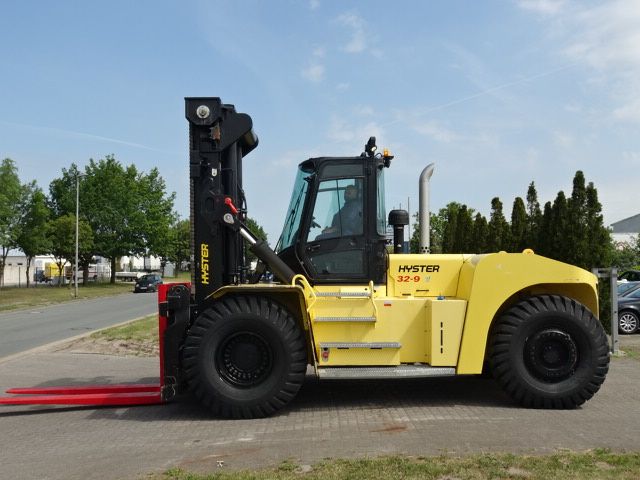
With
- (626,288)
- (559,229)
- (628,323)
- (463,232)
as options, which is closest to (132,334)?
(559,229)

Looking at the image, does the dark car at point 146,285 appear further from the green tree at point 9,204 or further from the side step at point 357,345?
the side step at point 357,345

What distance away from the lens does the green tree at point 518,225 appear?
22719 millimetres

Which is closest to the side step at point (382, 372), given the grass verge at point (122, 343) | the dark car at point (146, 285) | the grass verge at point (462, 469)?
the grass verge at point (462, 469)

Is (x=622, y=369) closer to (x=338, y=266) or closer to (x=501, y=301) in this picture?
(x=501, y=301)

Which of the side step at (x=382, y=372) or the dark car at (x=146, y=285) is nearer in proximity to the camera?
the side step at (x=382, y=372)

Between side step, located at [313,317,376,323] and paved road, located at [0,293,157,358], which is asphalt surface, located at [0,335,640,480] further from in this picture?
paved road, located at [0,293,157,358]

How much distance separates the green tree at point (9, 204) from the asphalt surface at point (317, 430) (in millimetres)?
47455

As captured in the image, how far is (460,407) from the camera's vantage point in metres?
7.43

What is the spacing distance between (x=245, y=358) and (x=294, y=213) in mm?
1939

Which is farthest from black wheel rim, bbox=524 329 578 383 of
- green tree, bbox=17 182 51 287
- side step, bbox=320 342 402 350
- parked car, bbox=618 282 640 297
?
green tree, bbox=17 182 51 287

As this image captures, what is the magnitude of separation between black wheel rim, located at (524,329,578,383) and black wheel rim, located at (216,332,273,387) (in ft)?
9.85

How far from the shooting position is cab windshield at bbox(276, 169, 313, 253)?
25.6 ft

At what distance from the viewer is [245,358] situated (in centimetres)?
716

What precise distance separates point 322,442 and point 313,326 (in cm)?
160
